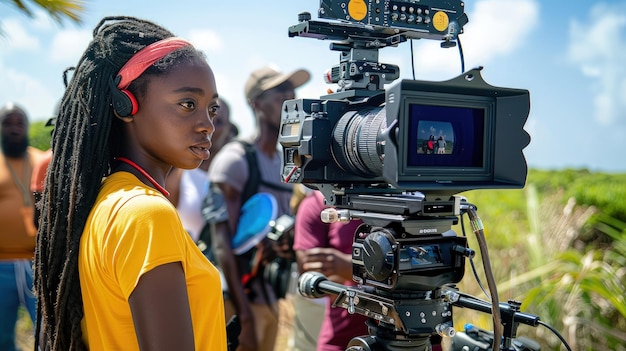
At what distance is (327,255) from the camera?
2816mm

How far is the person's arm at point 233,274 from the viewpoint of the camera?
11.8ft

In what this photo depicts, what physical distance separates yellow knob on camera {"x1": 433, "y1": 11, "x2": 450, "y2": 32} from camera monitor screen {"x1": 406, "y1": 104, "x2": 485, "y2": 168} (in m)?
0.34

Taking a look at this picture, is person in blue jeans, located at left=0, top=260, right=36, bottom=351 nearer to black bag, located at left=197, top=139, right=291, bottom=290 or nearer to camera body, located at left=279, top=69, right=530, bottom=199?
black bag, located at left=197, top=139, right=291, bottom=290

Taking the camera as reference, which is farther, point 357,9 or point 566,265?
point 566,265

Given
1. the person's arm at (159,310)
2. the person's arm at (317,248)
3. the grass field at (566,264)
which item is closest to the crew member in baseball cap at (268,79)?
the person's arm at (317,248)

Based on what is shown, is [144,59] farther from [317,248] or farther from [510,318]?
[317,248]

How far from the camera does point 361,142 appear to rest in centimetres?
175

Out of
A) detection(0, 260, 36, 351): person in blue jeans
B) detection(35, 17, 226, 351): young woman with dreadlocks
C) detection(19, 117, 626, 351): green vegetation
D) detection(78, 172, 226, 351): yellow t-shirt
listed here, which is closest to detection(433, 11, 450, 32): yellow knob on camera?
detection(35, 17, 226, 351): young woman with dreadlocks

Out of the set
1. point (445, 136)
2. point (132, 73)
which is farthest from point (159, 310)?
point (445, 136)

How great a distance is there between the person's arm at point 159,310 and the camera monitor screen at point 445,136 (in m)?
0.67

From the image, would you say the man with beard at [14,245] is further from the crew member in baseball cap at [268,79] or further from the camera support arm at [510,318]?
the camera support arm at [510,318]

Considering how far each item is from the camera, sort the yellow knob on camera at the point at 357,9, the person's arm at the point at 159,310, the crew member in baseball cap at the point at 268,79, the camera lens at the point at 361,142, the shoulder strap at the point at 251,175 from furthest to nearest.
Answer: the crew member in baseball cap at the point at 268,79 → the shoulder strap at the point at 251,175 → the yellow knob on camera at the point at 357,9 → the camera lens at the point at 361,142 → the person's arm at the point at 159,310

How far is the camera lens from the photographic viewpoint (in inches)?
66.5

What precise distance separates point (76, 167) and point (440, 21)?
117cm
